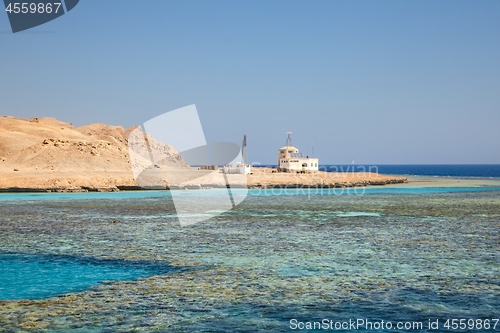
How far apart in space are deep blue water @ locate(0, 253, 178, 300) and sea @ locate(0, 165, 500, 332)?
0.04m

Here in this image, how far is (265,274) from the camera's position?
48.7ft

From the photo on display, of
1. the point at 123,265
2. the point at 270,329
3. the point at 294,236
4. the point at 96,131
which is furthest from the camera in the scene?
the point at 96,131

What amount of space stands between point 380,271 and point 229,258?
531 centimetres

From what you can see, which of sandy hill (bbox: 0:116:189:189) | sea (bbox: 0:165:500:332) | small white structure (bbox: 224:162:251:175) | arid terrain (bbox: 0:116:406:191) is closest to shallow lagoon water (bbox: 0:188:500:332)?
sea (bbox: 0:165:500:332)

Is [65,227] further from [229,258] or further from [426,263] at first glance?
[426,263]

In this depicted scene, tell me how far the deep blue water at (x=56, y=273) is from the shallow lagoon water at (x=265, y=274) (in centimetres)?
59

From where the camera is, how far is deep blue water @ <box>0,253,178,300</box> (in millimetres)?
13164

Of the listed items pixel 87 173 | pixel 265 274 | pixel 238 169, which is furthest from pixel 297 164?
pixel 265 274

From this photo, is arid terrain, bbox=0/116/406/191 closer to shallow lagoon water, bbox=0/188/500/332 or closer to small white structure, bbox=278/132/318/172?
small white structure, bbox=278/132/318/172

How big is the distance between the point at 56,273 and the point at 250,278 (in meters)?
6.07

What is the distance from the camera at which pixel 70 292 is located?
12922 mm

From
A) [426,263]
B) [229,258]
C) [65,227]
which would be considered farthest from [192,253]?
[65,227]

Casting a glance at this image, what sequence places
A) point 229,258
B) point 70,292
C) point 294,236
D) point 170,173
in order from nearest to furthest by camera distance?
point 70,292, point 229,258, point 294,236, point 170,173

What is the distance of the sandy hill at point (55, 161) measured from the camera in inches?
2680
